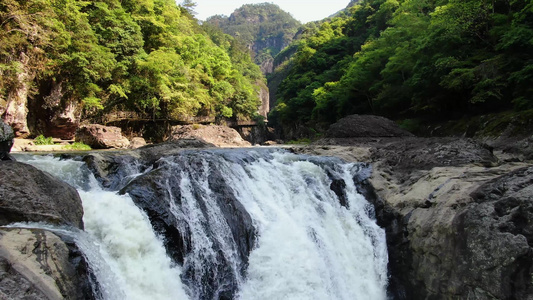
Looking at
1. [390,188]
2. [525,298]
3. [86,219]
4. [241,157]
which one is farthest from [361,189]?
[86,219]

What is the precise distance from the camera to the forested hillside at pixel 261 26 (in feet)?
450

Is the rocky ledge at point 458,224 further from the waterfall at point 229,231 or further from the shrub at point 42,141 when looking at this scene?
the shrub at point 42,141

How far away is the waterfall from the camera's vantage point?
5.39m

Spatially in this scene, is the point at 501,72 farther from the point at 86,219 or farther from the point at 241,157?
the point at 86,219

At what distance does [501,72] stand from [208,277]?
13698 millimetres

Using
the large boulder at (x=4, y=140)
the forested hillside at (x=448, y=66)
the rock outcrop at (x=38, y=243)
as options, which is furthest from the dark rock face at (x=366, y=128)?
the large boulder at (x=4, y=140)

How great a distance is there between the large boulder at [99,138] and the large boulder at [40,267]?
1491 centimetres

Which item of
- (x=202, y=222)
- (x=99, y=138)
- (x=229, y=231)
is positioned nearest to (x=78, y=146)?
(x=99, y=138)

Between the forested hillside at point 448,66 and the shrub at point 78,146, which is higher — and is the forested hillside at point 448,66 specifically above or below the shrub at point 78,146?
above

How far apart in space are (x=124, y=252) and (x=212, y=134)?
19.2 meters

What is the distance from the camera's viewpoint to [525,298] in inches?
170

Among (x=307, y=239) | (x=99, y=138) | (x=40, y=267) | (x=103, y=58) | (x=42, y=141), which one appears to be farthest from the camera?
(x=103, y=58)

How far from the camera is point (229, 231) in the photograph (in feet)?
22.7

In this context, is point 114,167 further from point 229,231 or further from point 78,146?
point 78,146
